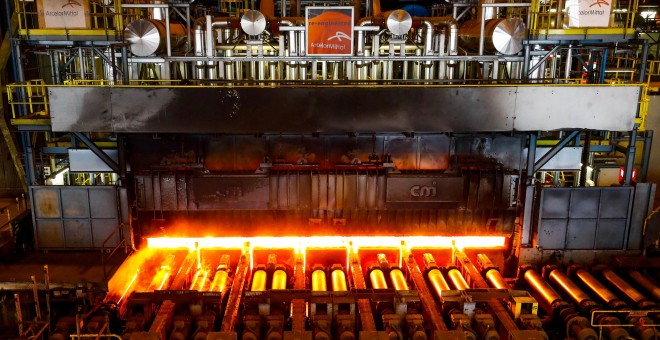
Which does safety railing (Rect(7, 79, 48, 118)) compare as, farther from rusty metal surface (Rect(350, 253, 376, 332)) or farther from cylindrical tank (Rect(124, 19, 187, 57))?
rusty metal surface (Rect(350, 253, 376, 332))

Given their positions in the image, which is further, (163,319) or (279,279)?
(279,279)

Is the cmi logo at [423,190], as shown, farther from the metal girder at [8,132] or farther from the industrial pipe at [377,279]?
the metal girder at [8,132]

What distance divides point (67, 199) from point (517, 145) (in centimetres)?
1004

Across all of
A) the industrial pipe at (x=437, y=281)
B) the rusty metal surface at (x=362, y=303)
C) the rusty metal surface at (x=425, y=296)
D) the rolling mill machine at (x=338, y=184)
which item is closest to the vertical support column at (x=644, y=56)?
the rolling mill machine at (x=338, y=184)

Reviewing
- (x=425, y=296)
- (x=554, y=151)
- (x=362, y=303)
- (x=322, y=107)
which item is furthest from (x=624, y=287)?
(x=322, y=107)

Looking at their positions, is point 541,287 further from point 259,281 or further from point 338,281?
point 259,281

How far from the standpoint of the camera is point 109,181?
43.5 feet

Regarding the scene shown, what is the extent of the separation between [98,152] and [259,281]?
4.41m

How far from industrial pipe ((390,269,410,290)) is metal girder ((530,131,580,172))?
3803 millimetres

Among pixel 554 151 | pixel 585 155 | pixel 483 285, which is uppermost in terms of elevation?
pixel 554 151

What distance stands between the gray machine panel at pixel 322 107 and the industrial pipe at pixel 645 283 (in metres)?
3.94

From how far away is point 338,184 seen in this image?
443 inches

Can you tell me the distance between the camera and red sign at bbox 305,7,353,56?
34.7 ft

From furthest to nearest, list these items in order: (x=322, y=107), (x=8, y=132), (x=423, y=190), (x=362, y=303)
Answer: (x=8, y=132) → (x=423, y=190) → (x=362, y=303) → (x=322, y=107)
